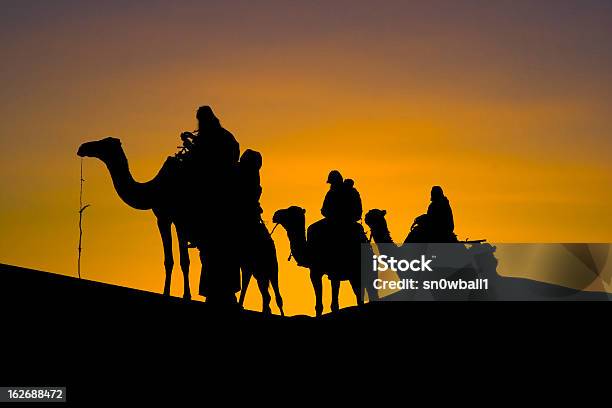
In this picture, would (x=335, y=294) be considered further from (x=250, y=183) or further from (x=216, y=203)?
(x=216, y=203)

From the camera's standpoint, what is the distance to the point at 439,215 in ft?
96.7

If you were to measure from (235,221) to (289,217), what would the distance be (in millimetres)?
6582

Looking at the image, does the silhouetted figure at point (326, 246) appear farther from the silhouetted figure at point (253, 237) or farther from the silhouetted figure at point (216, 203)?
the silhouetted figure at point (216, 203)

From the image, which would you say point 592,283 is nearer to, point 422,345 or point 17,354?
point 422,345

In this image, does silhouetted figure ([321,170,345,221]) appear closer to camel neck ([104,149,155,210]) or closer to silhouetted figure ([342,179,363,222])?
silhouetted figure ([342,179,363,222])

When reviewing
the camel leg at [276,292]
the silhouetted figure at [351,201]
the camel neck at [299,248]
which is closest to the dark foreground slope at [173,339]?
the camel leg at [276,292]

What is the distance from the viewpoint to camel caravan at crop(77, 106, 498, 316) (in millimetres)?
22578

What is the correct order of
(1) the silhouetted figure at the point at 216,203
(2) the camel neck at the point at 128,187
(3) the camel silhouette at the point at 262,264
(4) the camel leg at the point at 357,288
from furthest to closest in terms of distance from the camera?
(4) the camel leg at the point at 357,288 < (2) the camel neck at the point at 128,187 < (3) the camel silhouette at the point at 262,264 < (1) the silhouetted figure at the point at 216,203

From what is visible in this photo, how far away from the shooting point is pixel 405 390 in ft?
64.1

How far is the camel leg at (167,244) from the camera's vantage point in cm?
2490

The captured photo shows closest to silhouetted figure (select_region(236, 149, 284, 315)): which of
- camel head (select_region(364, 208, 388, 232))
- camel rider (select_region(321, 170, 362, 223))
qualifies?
camel rider (select_region(321, 170, 362, 223))

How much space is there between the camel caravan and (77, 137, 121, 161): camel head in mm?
15

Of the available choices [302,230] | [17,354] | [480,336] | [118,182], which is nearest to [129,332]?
[17,354]

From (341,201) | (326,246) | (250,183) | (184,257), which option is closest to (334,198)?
(341,201)
